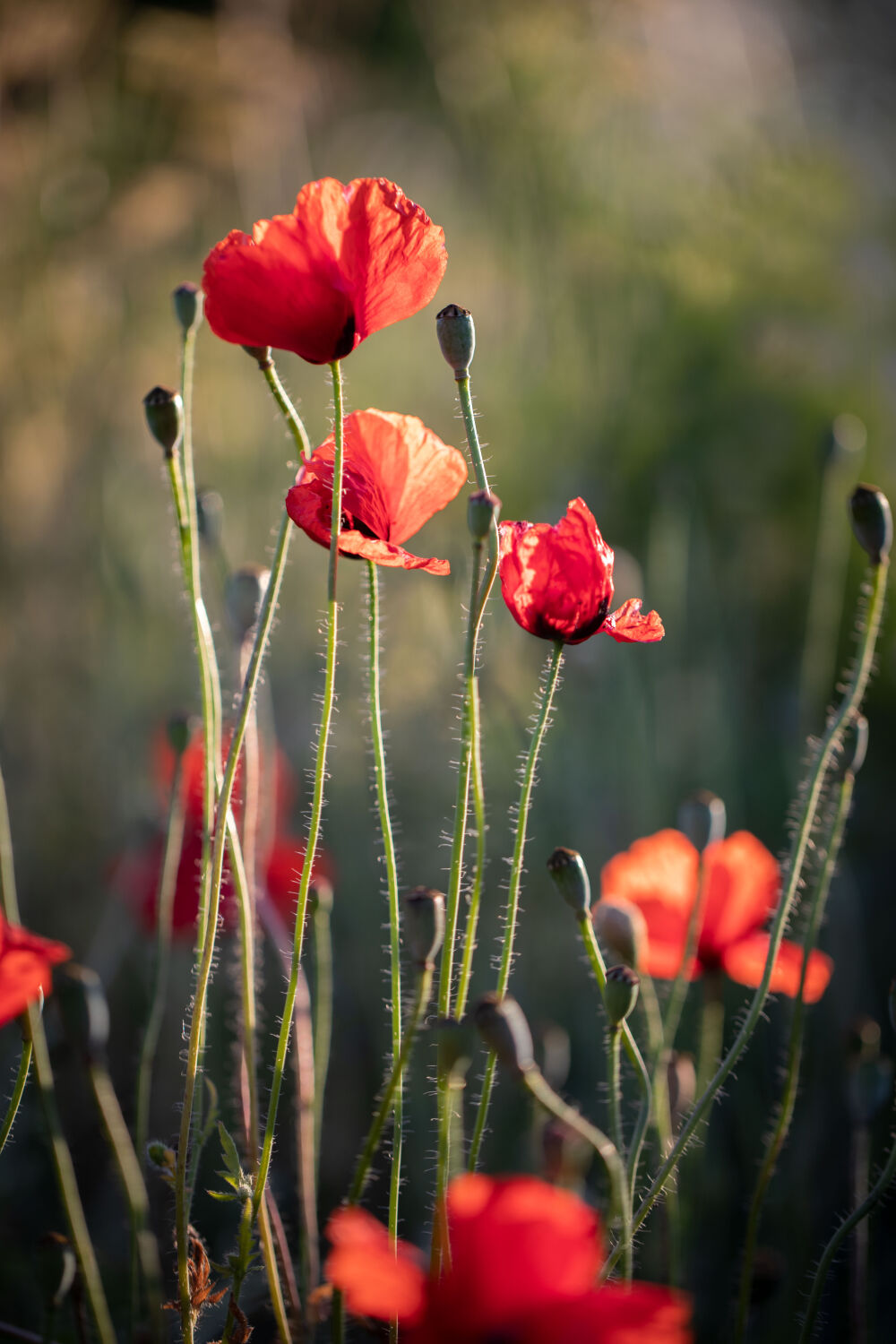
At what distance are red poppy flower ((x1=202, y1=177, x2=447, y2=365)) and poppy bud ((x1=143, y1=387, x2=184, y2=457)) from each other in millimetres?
33

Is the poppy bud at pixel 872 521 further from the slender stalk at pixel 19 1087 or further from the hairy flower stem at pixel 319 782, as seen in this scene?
the slender stalk at pixel 19 1087

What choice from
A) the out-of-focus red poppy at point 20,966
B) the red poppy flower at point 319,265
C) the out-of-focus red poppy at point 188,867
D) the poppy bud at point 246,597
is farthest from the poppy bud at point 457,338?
the out-of-focus red poppy at point 188,867

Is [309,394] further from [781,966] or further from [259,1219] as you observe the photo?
[259,1219]

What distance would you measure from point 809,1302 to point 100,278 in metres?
1.32

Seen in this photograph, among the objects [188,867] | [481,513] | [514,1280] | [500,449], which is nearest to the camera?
[514,1280]

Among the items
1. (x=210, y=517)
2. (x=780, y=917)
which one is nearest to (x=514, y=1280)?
(x=780, y=917)

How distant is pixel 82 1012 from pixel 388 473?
0.87 feet

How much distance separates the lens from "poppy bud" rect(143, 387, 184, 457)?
1.18 ft

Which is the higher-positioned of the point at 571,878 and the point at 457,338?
the point at 457,338

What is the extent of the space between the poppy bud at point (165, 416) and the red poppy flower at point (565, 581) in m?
0.12

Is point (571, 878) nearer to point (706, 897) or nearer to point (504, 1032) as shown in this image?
point (504, 1032)

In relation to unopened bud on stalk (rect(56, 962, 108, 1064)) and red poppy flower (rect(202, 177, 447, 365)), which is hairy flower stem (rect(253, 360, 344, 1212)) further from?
unopened bud on stalk (rect(56, 962, 108, 1064))

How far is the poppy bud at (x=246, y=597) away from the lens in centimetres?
45

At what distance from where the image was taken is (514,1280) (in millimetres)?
201
